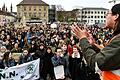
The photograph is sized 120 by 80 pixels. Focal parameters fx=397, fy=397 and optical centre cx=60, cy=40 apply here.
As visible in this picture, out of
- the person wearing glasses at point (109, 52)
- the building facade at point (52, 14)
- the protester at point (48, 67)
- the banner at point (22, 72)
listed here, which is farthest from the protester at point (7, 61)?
the building facade at point (52, 14)

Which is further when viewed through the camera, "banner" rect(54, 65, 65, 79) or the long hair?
"banner" rect(54, 65, 65, 79)

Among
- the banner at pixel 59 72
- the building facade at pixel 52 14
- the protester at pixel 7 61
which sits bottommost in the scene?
the building facade at pixel 52 14

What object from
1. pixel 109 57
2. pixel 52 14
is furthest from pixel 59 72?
pixel 52 14

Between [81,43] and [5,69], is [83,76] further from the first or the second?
[81,43]

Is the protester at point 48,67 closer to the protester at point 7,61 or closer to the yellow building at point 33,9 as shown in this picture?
the protester at point 7,61

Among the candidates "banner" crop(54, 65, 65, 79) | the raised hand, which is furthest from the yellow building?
the raised hand

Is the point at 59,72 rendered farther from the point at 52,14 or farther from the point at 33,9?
the point at 33,9

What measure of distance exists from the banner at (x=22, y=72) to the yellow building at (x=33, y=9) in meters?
166

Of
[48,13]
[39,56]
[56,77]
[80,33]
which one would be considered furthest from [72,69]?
[48,13]

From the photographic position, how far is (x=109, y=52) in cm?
296

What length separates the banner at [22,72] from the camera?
477 inches

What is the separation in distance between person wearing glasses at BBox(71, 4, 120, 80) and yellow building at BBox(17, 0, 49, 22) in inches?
→ 6931

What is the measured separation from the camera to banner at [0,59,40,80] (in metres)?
12.1

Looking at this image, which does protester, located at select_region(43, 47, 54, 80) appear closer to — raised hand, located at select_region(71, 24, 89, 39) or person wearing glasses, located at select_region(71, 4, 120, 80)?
raised hand, located at select_region(71, 24, 89, 39)
